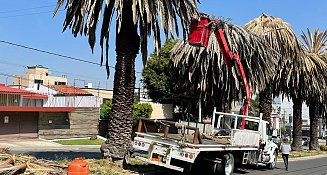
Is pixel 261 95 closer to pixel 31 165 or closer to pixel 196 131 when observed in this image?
pixel 196 131

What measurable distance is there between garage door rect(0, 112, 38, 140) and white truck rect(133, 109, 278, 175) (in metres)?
25.0

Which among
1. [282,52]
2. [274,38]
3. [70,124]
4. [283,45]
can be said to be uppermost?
[274,38]

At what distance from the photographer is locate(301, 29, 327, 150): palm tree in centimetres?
3528

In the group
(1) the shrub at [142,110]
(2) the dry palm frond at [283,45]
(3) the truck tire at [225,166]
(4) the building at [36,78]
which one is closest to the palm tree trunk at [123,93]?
(3) the truck tire at [225,166]

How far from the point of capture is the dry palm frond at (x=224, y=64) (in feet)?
85.3

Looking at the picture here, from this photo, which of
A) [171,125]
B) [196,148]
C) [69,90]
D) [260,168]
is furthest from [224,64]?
[69,90]

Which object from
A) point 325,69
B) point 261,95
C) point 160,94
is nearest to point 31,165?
point 261,95

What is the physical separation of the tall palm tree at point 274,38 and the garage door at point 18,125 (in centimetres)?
2226

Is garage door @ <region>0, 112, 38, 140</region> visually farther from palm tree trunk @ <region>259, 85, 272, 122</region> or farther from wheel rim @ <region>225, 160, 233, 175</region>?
wheel rim @ <region>225, 160, 233, 175</region>

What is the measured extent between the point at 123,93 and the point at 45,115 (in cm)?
2773

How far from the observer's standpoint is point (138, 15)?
1648cm

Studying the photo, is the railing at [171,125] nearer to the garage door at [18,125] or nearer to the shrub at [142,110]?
the garage door at [18,125]

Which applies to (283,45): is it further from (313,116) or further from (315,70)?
(313,116)

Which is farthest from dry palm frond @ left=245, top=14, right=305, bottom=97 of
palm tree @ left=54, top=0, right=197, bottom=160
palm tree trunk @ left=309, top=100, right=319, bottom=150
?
palm tree @ left=54, top=0, right=197, bottom=160
